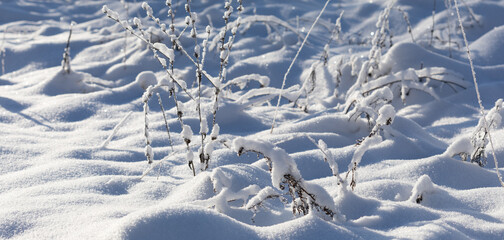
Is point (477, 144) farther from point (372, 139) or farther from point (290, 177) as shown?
point (290, 177)

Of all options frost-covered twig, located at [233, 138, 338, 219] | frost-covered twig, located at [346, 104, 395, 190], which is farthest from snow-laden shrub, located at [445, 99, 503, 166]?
frost-covered twig, located at [233, 138, 338, 219]

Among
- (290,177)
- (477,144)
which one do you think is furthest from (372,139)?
(477,144)

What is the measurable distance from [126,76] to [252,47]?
112 centimetres

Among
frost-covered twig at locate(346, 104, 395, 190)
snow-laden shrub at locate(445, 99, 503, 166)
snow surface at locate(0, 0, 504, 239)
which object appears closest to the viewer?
snow surface at locate(0, 0, 504, 239)

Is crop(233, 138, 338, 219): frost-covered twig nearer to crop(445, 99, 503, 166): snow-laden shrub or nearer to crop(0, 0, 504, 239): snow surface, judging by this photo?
crop(0, 0, 504, 239): snow surface

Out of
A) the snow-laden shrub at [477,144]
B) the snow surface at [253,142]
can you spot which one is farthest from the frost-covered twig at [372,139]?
the snow-laden shrub at [477,144]

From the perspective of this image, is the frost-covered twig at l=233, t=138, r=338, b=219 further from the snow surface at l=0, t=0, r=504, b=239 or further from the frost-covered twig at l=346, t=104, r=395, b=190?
the frost-covered twig at l=346, t=104, r=395, b=190

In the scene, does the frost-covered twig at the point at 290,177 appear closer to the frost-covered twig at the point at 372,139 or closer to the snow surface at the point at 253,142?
the snow surface at the point at 253,142

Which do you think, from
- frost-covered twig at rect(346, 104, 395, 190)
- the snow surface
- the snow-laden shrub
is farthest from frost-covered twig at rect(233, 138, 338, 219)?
the snow-laden shrub

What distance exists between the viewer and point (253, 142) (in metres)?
1.15

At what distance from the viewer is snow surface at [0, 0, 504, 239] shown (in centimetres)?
112

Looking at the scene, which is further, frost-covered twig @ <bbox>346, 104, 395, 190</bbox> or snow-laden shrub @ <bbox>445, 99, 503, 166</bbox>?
snow-laden shrub @ <bbox>445, 99, 503, 166</bbox>

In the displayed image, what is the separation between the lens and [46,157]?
67.5 inches

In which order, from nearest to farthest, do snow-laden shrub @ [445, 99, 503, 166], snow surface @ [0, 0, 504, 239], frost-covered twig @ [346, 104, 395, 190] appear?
snow surface @ [0, 0, 504, 239] → frost-covered twig @ [346, 104, 395, 190] → snow-laden shrub @ [445, 99, 503, 166]
